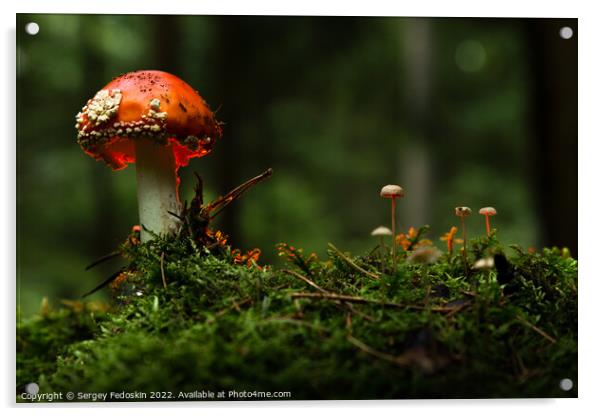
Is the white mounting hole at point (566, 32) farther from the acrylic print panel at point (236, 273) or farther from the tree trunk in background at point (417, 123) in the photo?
the tree trunk in background at point (417, 123)

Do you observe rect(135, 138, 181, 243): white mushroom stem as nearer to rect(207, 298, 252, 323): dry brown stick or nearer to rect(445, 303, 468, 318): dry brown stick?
rect(207, 298, 252, 323): dry brown stick

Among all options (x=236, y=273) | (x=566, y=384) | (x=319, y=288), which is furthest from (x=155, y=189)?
(x=566, y=384)

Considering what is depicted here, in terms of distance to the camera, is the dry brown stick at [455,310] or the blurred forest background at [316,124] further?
the blurred forest background at [316,124]

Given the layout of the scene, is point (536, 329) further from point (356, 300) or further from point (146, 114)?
point (146, 114)

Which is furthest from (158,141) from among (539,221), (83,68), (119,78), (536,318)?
(83,68)

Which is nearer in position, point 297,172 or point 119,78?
point 119,78

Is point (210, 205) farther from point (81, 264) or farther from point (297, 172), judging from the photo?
point (297, 172)

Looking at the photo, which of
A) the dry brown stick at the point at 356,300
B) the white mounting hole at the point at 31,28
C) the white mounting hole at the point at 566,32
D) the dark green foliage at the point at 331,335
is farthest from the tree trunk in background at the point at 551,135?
the white mounting hole at the point at 31,28

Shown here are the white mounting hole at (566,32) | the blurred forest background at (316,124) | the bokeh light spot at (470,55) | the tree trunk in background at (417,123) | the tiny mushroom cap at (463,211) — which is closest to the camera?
the tiny mushroom cap at (463,211)
